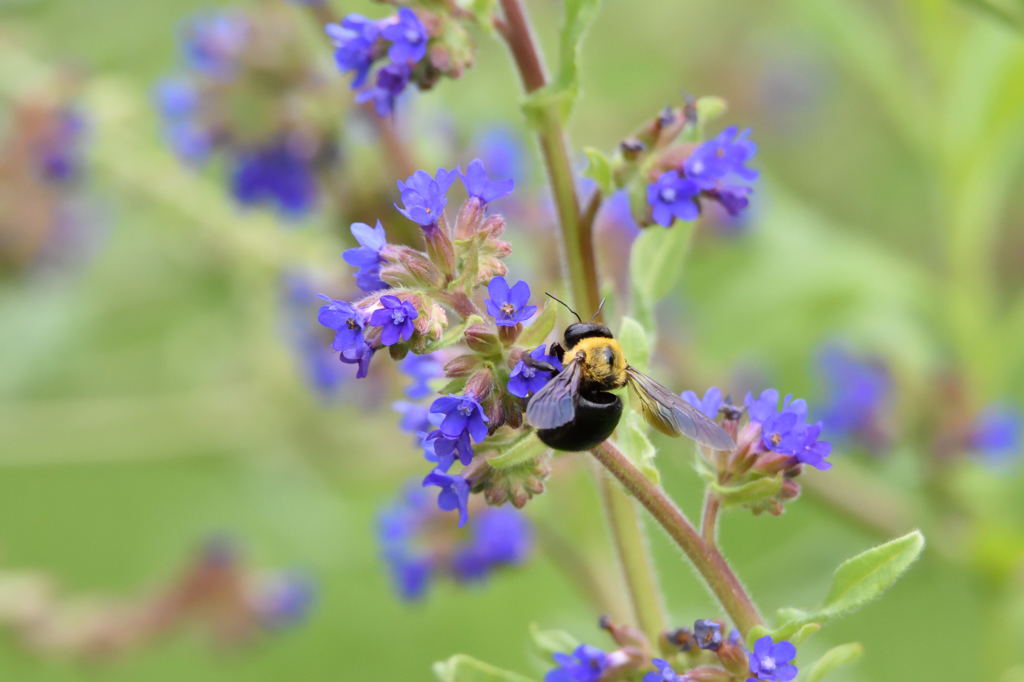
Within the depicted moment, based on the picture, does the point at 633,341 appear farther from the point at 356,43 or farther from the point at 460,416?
the point at 356,43

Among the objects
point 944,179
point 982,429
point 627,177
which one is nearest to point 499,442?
point 627,177

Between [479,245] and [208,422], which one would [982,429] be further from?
[208,422]

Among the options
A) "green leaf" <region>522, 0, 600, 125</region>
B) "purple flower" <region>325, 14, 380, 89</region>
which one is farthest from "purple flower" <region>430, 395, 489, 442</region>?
"purple flower" <region>325, 14, 380, 89</region>

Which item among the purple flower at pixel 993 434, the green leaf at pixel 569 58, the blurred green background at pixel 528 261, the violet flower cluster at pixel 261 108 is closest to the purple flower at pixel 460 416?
the green leaf at pixel 569 58

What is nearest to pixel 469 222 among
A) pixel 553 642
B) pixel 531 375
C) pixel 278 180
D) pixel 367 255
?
pixel 367 255

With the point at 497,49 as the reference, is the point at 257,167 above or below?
above

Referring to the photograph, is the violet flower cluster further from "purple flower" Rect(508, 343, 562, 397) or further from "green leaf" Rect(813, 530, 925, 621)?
"green leaf" Rect(813, 530, 925, 621)
